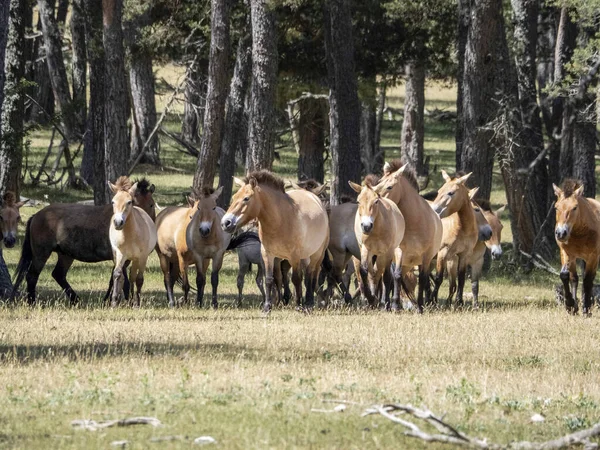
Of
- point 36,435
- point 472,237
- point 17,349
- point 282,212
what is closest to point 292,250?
point 282,212

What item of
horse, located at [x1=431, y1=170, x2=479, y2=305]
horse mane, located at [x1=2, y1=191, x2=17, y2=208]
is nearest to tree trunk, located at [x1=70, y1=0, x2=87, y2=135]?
horse mane, located at [x1=2, y1=191, x2=17, y2=208]

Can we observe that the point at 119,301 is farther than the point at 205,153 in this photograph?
No

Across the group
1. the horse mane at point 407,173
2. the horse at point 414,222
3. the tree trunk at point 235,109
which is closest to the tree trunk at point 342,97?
the tree trunk at point 235,109

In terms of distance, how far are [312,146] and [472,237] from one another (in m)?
13.1

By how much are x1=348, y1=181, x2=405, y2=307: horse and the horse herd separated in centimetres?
2

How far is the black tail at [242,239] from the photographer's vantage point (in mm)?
21859

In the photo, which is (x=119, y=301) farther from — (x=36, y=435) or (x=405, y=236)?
(x=36, y=435)

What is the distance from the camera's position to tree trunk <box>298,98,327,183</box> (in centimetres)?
3444

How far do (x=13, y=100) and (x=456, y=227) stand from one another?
10.4m

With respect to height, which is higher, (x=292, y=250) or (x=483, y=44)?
(x=483, y=44)

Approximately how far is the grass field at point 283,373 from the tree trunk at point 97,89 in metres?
9.52

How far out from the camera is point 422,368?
12680mm

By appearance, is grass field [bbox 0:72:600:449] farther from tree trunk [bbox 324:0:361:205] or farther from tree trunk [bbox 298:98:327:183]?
tree trunk [bbox 298:98:327:183]

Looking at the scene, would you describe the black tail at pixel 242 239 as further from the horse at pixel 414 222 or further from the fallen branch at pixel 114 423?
the fallen branch at pixel 114 423
